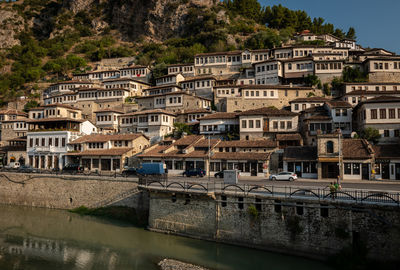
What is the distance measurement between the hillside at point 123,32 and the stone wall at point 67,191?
1960 inches

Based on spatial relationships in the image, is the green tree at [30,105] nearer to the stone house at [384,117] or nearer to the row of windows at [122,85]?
the row of windows at [122,85]

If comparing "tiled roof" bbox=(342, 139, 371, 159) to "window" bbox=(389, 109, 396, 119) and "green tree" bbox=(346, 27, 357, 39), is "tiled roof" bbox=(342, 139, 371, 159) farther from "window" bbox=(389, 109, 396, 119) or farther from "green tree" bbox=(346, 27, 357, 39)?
"green tree" bbox=(346, 27, 357, 39)

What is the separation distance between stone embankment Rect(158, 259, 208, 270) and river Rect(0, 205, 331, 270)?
66 centimetres

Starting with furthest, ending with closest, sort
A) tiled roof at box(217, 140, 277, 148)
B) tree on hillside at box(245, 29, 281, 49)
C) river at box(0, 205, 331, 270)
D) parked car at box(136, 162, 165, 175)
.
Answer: tree on hillside at box(245, 29, 281, 49)
tiled roof at box(217, 140, 277, 148)
parked car at box(136, 162, 165, 175)
river at box(0, 205, 331, 270)

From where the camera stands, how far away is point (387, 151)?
113ft

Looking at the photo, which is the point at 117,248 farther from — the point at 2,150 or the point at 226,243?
the point at 2,150

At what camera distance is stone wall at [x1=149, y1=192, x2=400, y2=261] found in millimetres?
17828

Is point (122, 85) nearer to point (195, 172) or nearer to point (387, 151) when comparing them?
point (195, 172)

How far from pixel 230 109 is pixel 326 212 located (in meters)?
38.7

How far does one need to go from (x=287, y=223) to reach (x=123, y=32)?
128835 mm

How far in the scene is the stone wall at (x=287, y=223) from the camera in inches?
702

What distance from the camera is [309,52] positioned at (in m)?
71.4

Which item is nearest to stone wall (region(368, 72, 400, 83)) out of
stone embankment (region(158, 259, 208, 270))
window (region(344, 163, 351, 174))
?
window (region(344, 163, 351, 174))

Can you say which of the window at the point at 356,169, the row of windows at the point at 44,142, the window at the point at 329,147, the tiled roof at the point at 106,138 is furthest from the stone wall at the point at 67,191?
the window at the point at 356,169
